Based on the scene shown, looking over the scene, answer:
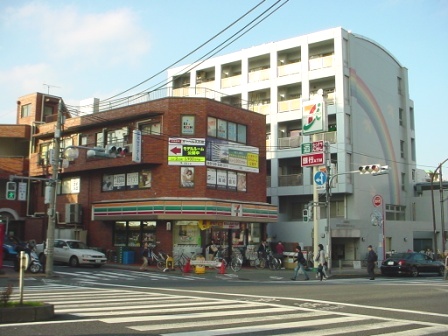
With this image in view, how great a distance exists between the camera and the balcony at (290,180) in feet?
140

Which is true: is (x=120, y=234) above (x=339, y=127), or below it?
below

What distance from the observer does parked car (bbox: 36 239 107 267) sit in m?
29.2

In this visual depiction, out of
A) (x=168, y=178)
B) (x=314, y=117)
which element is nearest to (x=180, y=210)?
(x=168, y=178)

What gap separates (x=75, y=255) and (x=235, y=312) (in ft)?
64.9

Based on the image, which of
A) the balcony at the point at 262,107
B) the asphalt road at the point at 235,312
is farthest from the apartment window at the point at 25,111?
the asphalt road at the point at 235,312

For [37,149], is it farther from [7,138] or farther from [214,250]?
[214,250]

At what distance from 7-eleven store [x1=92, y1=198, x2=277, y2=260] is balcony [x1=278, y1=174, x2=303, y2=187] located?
26.9 feet

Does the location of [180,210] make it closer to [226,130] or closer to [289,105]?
[226,130]

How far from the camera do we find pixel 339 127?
4072cm

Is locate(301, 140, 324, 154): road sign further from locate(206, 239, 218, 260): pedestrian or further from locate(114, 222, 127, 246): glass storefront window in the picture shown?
locate(114, 222, 127, 246): glass storefront window

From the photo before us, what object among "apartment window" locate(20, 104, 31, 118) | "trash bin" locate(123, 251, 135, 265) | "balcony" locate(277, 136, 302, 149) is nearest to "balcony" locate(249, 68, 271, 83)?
"balcony" locate(277, 136, 302, 149)

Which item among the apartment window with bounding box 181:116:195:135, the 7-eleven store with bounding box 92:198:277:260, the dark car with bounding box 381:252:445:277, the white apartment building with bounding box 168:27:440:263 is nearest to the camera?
the dark car with bounding box 381:252:445:277

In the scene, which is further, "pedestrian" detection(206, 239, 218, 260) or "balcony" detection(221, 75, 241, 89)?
"balcony" detection(221, 75, 241, 89)

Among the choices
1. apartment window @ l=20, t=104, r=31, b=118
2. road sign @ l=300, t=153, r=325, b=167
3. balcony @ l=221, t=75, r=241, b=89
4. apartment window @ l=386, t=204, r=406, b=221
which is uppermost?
balcony @ l=221, t=75, r=241, b=89
